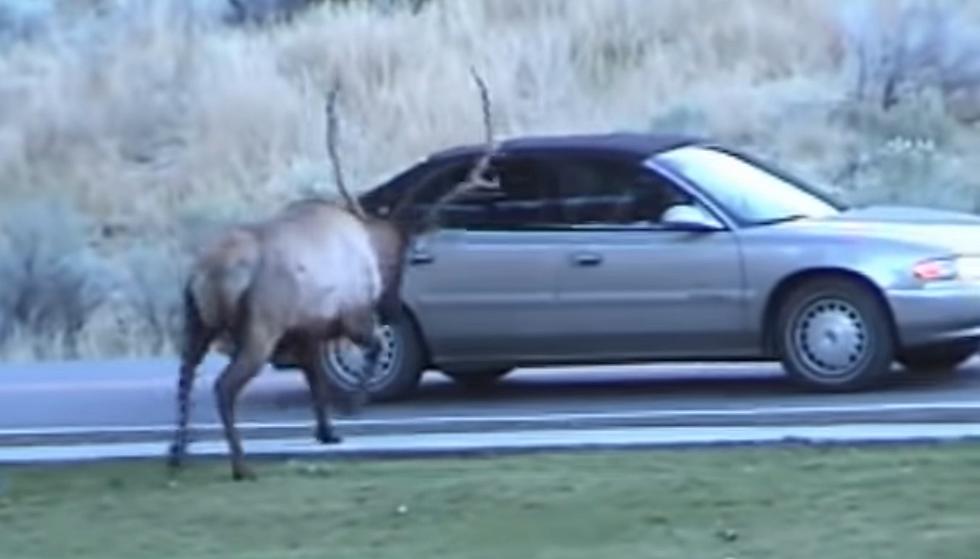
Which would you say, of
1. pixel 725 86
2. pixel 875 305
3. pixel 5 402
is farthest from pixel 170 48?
pixel 875 305

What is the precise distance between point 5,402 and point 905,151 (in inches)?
585

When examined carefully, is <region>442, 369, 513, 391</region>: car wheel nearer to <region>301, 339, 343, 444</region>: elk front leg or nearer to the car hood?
the car hood

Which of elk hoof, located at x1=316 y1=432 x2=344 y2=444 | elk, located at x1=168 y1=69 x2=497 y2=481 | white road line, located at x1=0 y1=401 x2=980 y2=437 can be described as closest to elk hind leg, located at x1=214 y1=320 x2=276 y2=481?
elk, located at x1=168 y1=69 x2=497 y2=481

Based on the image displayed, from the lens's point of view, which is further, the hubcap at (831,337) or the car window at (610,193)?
the car window at (610,193)

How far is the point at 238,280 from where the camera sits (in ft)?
50.3

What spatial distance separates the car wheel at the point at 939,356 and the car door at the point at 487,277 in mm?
2169

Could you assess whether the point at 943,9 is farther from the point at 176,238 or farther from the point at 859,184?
the point at 176,238

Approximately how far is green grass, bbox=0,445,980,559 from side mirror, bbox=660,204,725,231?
3521 mm

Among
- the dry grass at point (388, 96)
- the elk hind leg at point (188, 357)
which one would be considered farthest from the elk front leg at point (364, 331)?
the dry grass at point (388, 96)

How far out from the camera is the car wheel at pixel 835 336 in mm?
18219

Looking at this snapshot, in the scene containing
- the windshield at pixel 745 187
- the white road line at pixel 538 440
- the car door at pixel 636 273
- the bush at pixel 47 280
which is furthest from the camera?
the bush at pixel 47 280

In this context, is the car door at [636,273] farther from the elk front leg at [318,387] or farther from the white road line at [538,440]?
the elk front leg at [318,387]

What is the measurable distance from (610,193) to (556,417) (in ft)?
5.93

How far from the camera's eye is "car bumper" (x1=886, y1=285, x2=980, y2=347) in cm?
1814
